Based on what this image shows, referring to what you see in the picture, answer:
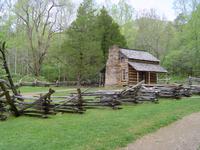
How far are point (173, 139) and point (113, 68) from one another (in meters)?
27.1

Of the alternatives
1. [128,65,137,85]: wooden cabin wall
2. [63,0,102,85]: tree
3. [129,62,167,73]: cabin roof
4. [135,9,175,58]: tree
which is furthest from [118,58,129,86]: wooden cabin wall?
[135,9,175,58]: tree

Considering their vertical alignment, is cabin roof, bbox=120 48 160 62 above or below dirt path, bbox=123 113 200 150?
above

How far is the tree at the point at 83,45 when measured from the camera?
117 ft

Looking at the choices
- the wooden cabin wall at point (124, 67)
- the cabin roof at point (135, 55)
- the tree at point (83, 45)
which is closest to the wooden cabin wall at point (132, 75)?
the wooden cabin wall at point (124, 67)

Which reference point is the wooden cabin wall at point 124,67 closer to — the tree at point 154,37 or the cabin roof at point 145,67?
the cabin roof at point 145,67

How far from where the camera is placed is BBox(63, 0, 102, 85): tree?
3572 cm

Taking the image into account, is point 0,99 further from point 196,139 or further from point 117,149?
point 196,139

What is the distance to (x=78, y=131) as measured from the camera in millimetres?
8977

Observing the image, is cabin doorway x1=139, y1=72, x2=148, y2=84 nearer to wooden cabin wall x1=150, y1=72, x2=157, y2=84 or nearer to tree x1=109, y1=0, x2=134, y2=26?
wooden cabin wall x1=150, y1=72, x2=157, y2=84

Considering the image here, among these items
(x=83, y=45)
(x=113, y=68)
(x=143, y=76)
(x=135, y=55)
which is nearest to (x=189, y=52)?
(x=143, y=76)

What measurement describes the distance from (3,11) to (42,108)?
30384mm

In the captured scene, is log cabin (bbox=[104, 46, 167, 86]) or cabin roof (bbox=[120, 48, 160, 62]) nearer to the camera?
log cabin (bbox=[104, 46, 167, 86])

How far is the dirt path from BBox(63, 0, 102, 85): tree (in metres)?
26.2

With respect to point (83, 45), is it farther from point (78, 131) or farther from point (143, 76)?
point (78, 131)
